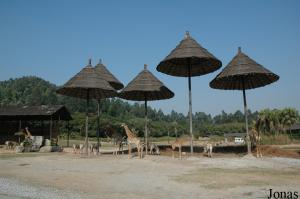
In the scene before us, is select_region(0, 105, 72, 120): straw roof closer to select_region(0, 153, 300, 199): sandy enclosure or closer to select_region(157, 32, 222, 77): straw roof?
select_region(157, 32, 222, 77): straw roof

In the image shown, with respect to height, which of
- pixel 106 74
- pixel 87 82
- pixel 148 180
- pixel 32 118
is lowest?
pixel 148 180

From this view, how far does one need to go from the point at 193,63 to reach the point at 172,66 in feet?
3.63

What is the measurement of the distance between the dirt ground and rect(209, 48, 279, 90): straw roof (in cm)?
435

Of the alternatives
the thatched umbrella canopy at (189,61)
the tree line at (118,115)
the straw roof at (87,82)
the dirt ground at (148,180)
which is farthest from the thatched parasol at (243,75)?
the tree line at (118,115)

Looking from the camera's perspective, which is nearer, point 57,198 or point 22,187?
point 57,198

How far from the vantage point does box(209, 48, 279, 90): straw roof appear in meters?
15.0

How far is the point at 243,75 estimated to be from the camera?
628 inches

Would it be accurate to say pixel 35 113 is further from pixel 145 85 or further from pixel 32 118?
pixel 145 85

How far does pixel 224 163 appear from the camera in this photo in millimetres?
11953

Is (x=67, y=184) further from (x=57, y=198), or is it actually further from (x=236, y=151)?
(x=236, y=151)

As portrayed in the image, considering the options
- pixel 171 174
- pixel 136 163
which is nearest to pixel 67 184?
pixel 171 174

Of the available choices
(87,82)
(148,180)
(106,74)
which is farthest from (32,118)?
(148,180)

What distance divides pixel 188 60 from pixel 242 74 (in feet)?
9.24

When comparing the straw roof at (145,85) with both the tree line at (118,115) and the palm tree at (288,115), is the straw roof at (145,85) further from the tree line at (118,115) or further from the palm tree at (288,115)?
the palm tree at (288,115)
